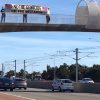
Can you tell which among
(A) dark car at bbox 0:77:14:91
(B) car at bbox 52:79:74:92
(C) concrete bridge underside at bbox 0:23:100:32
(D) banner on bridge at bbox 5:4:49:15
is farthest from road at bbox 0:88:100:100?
(A) dark car at bbox 0:77:14:91

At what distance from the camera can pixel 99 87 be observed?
171ft

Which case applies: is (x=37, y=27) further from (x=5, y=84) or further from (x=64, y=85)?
(x=5, y=84)

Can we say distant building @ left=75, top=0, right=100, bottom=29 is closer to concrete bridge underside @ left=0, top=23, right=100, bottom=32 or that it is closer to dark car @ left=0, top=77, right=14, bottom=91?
concrete bridge underside @ left=0, top=23, right=100, bottom=32

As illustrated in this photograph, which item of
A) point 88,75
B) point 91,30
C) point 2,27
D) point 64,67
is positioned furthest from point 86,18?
point 64,67

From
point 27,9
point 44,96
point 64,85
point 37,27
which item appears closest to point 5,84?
point 64,85

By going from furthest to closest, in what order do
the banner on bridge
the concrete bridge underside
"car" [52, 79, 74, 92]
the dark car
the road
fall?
"car" [52, 79, 74, 92], the dark car, the banner on bridge, the concrete bridge underside, the road

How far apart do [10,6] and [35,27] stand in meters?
3.30

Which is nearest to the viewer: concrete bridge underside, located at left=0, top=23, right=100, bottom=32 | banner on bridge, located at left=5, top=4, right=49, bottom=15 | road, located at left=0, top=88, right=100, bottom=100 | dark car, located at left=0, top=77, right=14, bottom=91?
road, located at left=0, top=88, right=100, bottom=100

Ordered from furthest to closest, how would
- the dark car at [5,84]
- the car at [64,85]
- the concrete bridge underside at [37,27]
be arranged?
the car at [64,85]
the dark car at [5,84]
the concrete bridge underside at [37,27]

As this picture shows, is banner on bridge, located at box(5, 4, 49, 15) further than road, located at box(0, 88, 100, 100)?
Yes

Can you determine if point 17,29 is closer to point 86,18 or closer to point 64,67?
point 86,18

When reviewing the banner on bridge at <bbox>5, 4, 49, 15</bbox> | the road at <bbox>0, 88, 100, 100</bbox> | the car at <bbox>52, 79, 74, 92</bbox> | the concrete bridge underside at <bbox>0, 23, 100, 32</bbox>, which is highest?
the banner on bridge at <bbox>5, 4, 49, 15</bbox>

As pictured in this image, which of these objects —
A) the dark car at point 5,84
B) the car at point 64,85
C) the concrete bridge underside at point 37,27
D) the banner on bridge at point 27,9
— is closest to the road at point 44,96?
the concrete bridge underside at point 37,27

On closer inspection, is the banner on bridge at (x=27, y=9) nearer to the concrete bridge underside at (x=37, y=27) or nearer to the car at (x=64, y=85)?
the concrete bridge underside at (x=37, y=27)
